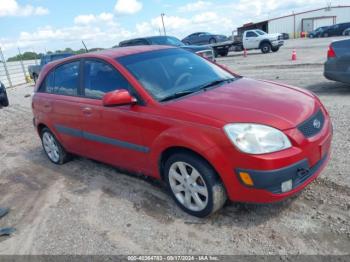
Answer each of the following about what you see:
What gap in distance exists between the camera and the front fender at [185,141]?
305 centimetres

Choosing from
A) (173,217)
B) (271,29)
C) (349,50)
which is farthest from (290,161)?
(271,29)

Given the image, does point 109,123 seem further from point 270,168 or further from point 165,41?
point 165,41

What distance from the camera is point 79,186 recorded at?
4.63 m

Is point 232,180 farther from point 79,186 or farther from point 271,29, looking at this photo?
point 271,29

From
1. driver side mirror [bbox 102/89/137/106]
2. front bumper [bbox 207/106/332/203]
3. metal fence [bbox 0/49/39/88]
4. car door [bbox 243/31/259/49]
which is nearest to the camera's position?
front bumper [bbox 207/106/332/203]

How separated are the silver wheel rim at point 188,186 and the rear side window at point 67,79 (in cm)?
193

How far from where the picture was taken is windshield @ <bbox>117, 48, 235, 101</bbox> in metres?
3.74

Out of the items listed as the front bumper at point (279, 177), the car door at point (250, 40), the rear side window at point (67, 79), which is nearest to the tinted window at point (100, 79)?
the rear side window at point (67, 79)

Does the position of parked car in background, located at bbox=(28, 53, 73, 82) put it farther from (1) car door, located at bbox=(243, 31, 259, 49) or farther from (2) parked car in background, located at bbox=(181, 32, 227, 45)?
(1) car door, located at bbox=(243, 31, 259, 49)

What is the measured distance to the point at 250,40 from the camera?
981 inches

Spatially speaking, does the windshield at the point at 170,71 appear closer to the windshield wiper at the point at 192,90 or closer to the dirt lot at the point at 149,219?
the windshield wiper at the point at 192,90

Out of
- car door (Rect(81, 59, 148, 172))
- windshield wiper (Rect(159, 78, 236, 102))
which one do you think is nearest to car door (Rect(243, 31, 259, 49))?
windshield wiper (Rect(159, 78, 236, 102))

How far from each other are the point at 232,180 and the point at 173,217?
34.3 inches

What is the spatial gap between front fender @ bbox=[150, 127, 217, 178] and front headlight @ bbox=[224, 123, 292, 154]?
0.20 m
